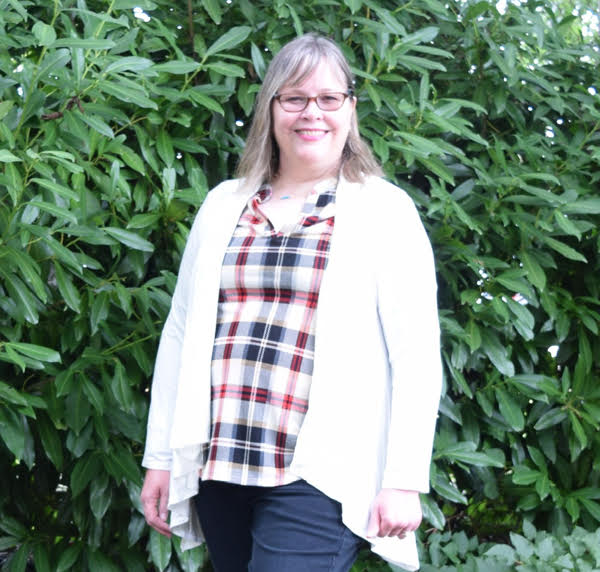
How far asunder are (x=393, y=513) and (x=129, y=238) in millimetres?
1092

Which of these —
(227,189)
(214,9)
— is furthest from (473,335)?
(214,9)

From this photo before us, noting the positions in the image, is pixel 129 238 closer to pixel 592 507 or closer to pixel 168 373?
pixel 168 373

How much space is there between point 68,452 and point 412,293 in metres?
1.29

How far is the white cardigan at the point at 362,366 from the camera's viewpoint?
1.74 meters

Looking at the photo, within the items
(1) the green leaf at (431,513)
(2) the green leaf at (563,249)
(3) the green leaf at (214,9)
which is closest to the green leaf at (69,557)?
(1) the green leaf at (431,513)

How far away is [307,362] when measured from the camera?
1801mm

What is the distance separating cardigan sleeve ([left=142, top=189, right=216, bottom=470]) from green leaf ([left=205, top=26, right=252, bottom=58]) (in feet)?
2.38

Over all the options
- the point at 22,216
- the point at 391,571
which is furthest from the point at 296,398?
the point at 391,571

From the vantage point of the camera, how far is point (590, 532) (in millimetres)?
3100

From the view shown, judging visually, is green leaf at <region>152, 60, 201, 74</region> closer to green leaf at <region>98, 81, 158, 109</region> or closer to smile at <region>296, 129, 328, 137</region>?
green leaf at <region>98, 81, 158, 109</region>

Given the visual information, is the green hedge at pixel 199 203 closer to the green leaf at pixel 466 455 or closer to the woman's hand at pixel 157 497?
the green leaf at pixel 466 455

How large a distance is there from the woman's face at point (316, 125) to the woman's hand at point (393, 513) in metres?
0.72

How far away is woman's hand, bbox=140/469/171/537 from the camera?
2062 mm

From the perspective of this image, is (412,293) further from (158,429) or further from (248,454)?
(158,429)
